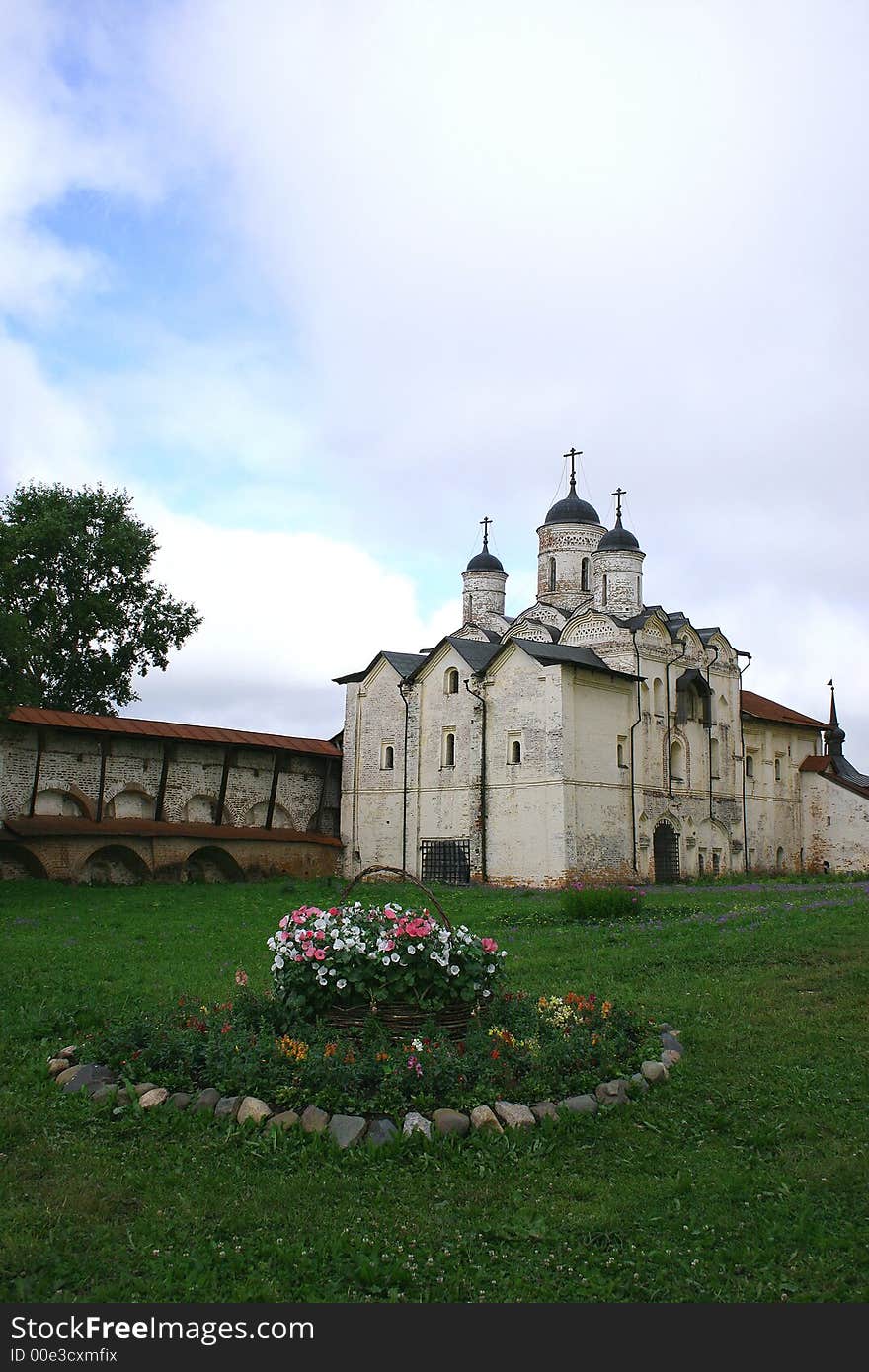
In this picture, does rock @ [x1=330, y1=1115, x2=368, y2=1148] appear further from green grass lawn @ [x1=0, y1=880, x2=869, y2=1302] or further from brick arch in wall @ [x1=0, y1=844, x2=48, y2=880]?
brick arch in wall @ [x1=0, y1=844, x2=48, y2=880]

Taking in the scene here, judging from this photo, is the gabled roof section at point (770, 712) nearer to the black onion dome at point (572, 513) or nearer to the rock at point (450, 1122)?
the black onion dome at point (572, 513)

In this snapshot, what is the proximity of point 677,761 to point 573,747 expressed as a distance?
16.5 ft

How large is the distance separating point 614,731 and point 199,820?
10.7 meters

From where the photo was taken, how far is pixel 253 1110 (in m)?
6.67

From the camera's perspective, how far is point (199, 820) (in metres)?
28.0

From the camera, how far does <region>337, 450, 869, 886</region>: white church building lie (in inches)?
1086

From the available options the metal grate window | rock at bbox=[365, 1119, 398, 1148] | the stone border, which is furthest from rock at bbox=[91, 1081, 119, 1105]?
the metal grate window

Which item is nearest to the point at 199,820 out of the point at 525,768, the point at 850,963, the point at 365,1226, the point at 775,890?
the point at 525,768

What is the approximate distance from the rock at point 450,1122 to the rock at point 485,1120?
45 millimetres

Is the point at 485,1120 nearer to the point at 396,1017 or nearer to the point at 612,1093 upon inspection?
the point at 612,1093

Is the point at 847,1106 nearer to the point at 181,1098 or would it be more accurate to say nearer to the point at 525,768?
the point at 181,1098

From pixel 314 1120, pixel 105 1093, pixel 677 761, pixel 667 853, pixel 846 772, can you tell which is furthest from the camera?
pixel 846 772

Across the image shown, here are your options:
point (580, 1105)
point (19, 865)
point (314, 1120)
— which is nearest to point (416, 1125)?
point (314, 1120)

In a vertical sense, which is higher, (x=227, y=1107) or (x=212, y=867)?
(x=212, y=867)
